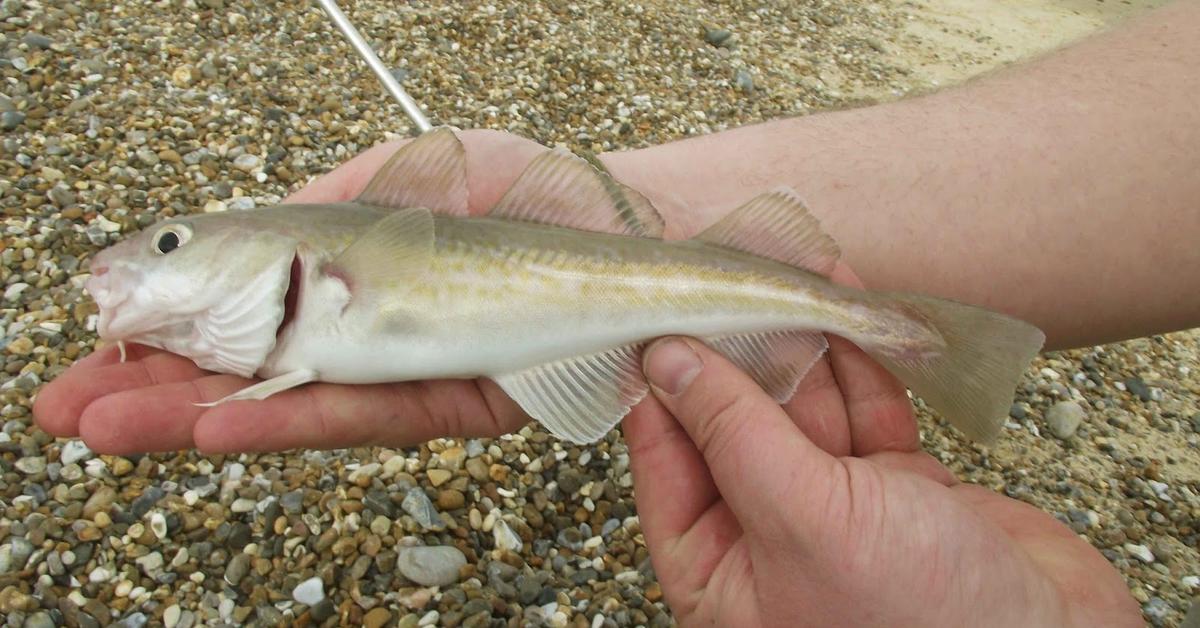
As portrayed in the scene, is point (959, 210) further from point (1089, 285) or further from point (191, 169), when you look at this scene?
point (191, 169)

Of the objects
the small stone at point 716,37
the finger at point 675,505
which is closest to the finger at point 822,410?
the finger at point 675,505

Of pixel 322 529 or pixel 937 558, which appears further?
pixel 322 529

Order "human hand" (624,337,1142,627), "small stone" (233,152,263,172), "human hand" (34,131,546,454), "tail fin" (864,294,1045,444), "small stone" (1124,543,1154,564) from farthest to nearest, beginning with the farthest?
1. "small stone" (233,152,263,172)
2. "small stone" (1124,543,1154,564)
3. "tail fin" (864,294,1045,444)
4. "human hand" (34,131,546,454)
5. "human hand" (624,337,1142,627)

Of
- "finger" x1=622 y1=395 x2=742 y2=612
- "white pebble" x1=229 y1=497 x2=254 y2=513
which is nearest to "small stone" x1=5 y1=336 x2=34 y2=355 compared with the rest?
"white pebble" x1=229 y1=497 x2=254 y2=513

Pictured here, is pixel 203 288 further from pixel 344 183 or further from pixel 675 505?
pixel 675 505

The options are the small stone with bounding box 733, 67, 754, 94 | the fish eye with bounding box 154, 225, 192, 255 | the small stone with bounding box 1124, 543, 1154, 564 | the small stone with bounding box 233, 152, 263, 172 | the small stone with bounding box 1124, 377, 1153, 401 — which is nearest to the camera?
the fish eye with bounding box 154, 225, 192, 255

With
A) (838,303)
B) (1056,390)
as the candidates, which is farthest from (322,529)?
(1056,390)

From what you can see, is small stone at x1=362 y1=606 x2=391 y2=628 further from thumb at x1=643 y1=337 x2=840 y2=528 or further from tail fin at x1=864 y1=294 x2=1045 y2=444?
tail fin at x1=864 y1=294 x2=1045 y2=444
